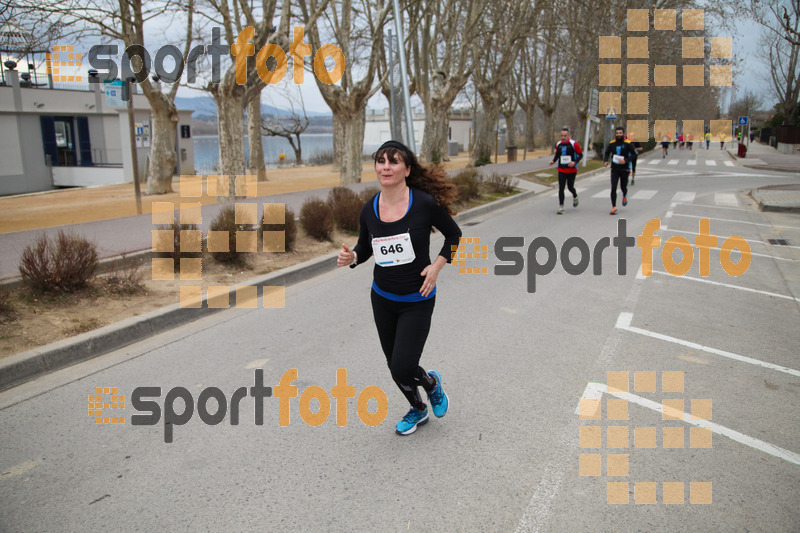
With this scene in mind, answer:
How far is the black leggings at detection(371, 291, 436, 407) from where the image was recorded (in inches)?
147

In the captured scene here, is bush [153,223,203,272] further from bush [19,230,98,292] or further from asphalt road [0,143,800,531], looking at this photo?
asphalt road [0,143,800,531]

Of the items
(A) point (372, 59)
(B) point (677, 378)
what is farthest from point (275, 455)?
(A) point (372, 59)

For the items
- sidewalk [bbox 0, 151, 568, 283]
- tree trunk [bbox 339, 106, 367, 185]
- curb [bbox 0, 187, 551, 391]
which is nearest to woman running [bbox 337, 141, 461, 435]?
curb [bbox 0, 187, 551, 391]

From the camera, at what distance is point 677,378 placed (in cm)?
485

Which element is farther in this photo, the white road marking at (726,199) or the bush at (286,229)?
the white road marking at (726,199)

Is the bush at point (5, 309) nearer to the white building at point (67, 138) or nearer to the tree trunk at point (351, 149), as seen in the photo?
the tree trunk at point (351, 149)

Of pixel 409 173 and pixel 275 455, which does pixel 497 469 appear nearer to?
pixel 275 455

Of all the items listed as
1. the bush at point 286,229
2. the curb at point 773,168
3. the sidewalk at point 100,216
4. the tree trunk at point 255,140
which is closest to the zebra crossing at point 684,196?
the sidewalk at point 100,216

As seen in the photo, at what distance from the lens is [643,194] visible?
18953 mm

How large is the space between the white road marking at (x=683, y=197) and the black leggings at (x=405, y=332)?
15.5m

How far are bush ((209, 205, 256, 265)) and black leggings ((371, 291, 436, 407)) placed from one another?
4905 mm

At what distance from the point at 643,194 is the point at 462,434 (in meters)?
17.1

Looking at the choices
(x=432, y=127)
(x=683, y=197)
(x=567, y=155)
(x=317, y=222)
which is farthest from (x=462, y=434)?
(x=432, y=127)

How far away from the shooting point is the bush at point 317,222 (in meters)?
10.4
